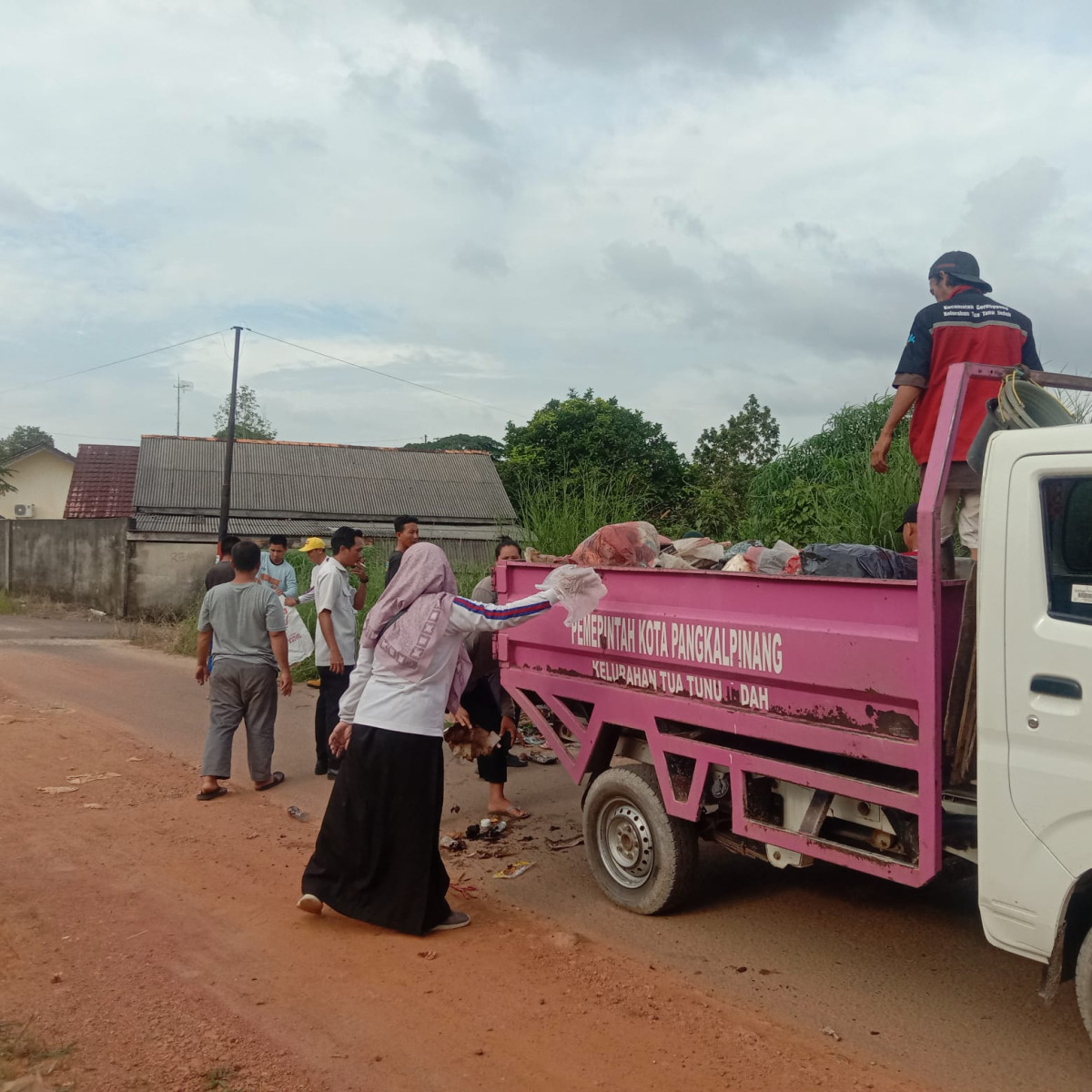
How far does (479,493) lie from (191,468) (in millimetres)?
6832

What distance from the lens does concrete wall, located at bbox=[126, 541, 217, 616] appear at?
2097 cm

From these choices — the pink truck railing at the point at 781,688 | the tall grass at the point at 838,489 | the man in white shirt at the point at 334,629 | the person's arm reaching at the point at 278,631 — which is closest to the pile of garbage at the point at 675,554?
the pink truck railing at the point at 781,688

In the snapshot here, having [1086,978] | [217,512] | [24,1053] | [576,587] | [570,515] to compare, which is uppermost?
[217,512]

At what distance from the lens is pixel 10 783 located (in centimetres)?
726

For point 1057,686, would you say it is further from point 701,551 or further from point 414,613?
point 414,613

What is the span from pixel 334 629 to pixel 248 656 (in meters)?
0.63

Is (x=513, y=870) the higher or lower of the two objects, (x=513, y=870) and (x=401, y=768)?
the lower

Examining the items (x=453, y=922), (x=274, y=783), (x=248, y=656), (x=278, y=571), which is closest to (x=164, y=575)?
(x=278, y=571)

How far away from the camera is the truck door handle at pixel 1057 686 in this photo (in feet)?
9.85

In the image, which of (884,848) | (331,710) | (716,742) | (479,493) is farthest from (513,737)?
(479,493)

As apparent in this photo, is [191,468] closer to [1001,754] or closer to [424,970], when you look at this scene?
[424,970]

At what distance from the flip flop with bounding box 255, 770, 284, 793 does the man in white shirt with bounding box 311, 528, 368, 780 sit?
32cm

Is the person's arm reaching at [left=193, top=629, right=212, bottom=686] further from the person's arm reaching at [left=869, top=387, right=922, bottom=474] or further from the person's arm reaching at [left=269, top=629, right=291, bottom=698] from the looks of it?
the person's arm reaching at [left=869, top=387, right=922, bottom=474]

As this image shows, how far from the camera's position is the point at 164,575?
21.1 meters
